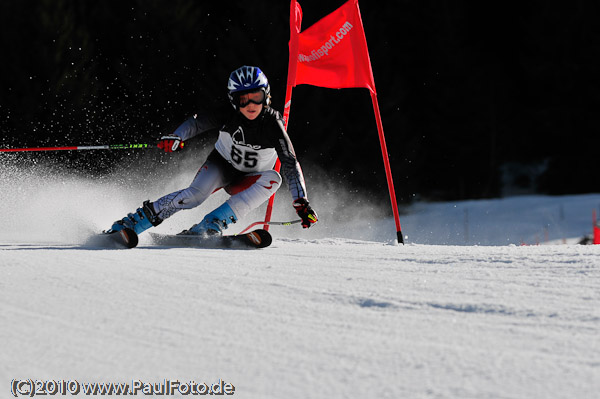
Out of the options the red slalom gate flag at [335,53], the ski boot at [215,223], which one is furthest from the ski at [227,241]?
the red slalom gate flag at [335,53]

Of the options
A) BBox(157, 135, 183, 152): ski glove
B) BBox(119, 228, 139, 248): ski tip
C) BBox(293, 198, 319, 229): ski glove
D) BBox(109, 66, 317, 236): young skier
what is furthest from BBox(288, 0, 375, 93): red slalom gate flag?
BBox(119, 228, 139, 248): ski tip

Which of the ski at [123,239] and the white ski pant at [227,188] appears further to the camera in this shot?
the white ski pant at [227,188]

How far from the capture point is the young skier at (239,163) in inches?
196

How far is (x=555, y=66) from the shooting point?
24375 mm

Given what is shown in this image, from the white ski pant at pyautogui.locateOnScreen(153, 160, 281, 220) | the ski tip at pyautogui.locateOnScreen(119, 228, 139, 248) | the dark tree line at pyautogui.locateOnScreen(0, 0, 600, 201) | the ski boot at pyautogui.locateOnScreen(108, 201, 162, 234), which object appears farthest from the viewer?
the dark tree line at pyautogui.locateOnScreen(0, 0, 600, 201)

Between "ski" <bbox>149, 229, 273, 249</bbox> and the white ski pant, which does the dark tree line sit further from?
"ski" <bbox>149, 229, 273, 249</bbox>

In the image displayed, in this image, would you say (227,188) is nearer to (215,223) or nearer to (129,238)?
(215,223)

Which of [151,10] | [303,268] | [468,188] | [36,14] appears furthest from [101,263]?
[468,188]

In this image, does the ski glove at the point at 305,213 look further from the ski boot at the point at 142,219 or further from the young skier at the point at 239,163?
the ski boot at the point at 142,219

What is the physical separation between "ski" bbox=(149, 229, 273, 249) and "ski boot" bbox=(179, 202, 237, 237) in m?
0.06

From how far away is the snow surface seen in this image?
1909mm

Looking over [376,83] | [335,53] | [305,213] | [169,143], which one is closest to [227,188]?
[169,143]

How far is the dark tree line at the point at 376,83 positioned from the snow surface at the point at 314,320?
14066 mm

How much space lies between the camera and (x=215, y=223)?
4.99 metres
